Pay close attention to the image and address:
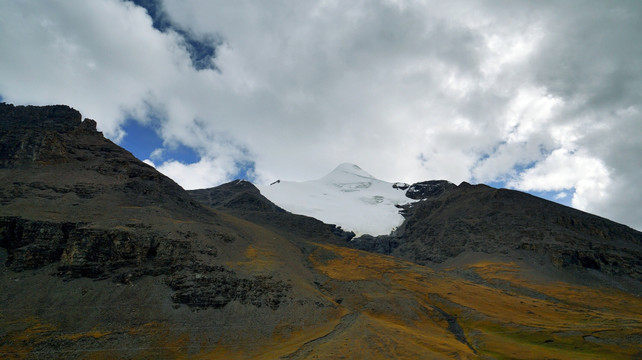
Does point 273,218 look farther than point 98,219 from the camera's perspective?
Yes

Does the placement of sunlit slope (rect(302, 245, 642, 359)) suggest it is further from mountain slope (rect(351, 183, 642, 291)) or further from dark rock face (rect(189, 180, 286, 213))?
dark rock face (rect(189, 180, 286, 213))

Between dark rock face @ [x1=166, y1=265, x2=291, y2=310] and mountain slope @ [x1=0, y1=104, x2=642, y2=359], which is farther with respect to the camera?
dark rock face @ [x1=166, y1=265, x2=291, y2=310]

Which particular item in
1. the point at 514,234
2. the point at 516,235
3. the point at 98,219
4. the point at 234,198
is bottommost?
the point at 98,219

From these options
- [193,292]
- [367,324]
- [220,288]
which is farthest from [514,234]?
[193,292]

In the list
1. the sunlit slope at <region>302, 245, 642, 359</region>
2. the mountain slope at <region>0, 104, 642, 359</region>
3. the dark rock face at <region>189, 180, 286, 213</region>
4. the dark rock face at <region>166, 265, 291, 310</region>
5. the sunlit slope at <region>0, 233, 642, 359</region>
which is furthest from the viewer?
the dark rock face at <region>189, 180, 286, 213</region>

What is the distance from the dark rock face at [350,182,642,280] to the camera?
81312mm

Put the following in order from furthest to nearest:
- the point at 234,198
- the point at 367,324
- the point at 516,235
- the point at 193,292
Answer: the point at 234,198 → the point at 516,235 → the point at 193,292 → the point at 367,324

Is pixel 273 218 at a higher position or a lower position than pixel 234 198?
lower

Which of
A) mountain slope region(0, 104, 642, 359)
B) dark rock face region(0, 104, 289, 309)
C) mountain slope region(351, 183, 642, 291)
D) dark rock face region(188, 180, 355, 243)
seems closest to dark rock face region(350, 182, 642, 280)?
mountain slope region(351, 183, 642, 291)

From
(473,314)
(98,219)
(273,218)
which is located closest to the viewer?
(98,219)

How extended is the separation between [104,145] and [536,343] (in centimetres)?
9232

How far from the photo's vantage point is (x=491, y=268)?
82125 millimetres

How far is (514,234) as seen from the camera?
95.8 meters

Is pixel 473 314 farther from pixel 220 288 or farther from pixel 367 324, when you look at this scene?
pixel 220 288
